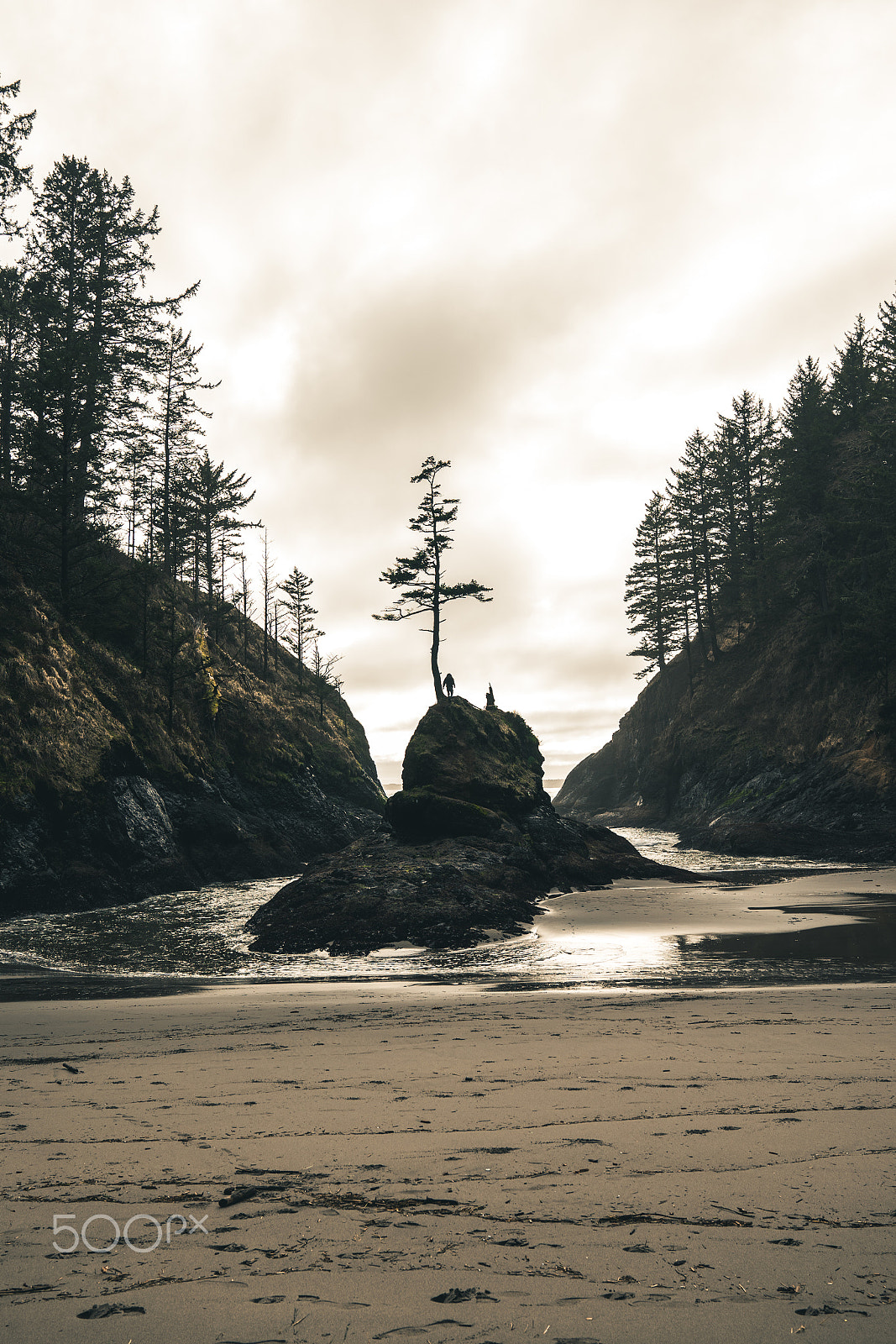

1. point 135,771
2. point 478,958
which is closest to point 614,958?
point 478,958

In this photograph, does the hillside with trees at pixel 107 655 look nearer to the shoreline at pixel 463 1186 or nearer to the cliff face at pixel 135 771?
the cliff face at pixel 135 771

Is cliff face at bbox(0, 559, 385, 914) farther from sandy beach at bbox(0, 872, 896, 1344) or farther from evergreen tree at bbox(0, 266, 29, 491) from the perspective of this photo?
sandy beach at bbox(0, 872, 896, 1344)

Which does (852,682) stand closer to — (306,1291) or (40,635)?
(40,635)

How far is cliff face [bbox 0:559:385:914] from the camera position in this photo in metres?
19.6

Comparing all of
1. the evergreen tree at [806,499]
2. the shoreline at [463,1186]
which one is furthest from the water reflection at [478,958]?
the evergreen tree at [806,499]

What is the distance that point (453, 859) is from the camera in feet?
59.1

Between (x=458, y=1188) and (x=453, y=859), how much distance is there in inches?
598

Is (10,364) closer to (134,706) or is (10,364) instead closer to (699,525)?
(134,706)

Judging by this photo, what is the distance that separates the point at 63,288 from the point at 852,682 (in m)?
44.5

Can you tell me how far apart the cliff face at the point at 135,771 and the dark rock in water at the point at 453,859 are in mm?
6684

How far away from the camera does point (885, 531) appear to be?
35000 millimetres

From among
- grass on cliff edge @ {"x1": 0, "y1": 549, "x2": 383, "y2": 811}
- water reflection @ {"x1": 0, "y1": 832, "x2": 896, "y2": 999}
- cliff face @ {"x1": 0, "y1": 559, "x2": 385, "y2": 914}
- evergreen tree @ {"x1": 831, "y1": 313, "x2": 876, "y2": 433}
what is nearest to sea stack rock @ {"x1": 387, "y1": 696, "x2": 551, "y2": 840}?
water reflection @ {"x1": 0, "y1": 832, "x2": 896, "y2": 999}

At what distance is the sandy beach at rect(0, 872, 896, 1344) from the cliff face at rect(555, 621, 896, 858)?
89.5ft

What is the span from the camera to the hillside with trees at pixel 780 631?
32406 mm
